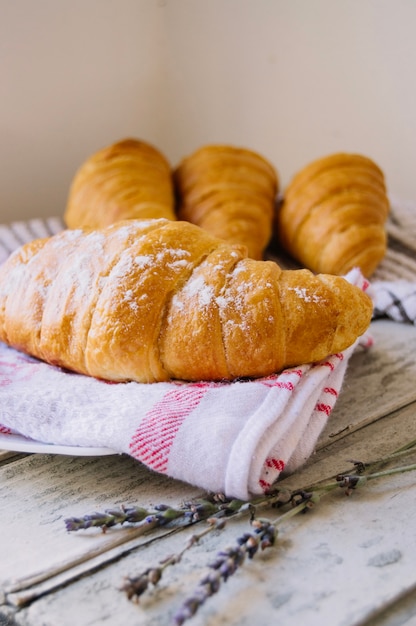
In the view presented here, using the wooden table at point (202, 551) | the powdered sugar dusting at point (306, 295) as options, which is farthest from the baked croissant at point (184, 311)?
the wooden table at point (202, 551)

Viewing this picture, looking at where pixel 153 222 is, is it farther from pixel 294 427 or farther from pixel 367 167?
pixel 367 167

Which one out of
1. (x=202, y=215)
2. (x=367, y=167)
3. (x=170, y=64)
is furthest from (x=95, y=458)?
(x=170, y=64)

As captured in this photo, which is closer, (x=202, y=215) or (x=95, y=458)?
(x=95, y=458)

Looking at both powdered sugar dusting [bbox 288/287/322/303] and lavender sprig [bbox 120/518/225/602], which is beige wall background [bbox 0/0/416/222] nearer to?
powdered sugar dusting [bbox 288/287/322/303]

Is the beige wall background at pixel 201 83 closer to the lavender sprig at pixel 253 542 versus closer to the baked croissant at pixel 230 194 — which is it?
the baked croissant at pixel 230 194

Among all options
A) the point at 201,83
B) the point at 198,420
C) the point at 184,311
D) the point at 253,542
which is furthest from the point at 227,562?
the point at 201,83

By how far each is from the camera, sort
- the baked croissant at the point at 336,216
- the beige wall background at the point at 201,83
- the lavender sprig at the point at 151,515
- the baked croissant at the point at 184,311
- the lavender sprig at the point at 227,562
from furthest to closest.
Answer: the beige wall background at the point at 201,83 < the baked croissant at the point at 336,216 < the baked croissant at the point at 184,311 < the lavender sprig at the point at 151,515 < the lavender sprig at the point at 227,562

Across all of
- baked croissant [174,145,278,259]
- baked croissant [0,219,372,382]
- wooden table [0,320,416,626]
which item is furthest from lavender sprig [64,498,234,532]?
baked croissant [174,145,278,259]
